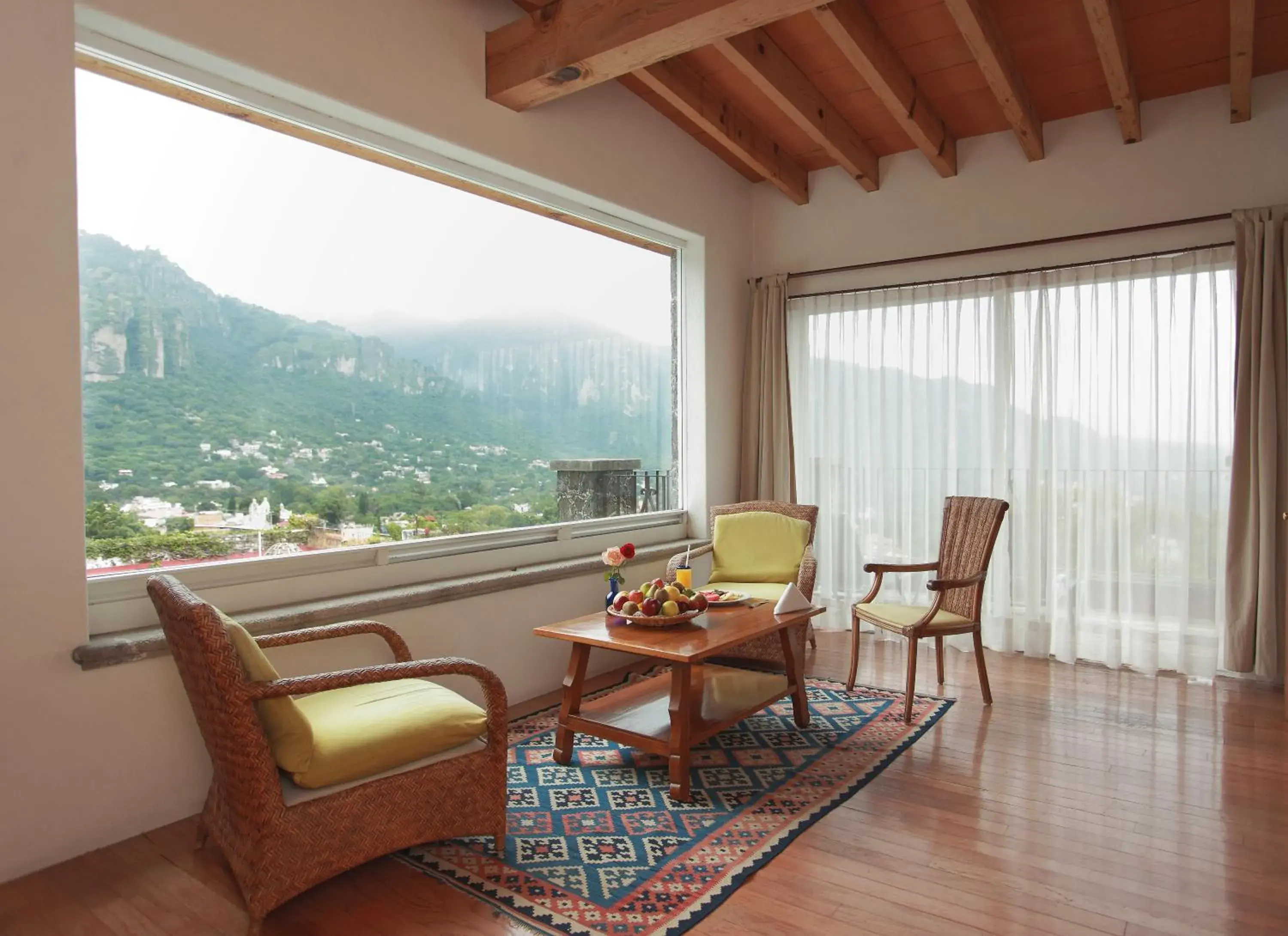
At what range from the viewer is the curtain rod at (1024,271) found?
4.38 m

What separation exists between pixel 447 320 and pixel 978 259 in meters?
3.15

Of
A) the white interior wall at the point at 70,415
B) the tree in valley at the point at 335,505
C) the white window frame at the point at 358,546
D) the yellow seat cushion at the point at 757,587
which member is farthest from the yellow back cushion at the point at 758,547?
the tree in valley at the point at 335,505

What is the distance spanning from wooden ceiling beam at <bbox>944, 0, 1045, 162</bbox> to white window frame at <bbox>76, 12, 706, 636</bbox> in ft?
6.19

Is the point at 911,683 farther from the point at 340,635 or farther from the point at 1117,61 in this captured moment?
the point at 1117,61

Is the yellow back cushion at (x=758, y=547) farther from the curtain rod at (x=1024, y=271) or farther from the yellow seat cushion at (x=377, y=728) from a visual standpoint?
the yellow seat cushion at (x=377, y=728)

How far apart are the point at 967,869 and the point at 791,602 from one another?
53.1 inches

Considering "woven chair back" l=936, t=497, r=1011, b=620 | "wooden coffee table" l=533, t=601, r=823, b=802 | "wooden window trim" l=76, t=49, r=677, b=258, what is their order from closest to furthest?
1. "wooden window trim" l=76, t=49, r=677, b=258
2. "wooden coffee table" l=533, t=601, r=823, b=802
3. "woven chair back" l=936, t=497, r=1011, b=620

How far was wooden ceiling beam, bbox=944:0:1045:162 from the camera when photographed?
360 centimetres

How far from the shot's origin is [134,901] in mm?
2229

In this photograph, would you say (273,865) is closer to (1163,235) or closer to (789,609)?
(789,609)

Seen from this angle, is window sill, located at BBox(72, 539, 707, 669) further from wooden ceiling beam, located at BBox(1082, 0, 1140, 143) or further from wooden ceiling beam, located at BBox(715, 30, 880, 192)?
wooden ceiling beam, located at BBox(1082, 0, 1140, 143)

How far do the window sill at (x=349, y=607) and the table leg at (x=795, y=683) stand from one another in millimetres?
1181

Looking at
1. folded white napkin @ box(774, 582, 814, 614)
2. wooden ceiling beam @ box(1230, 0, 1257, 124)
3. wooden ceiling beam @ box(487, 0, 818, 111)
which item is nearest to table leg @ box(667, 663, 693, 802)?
folded white napkin @ box(774, 582, 814, 614)

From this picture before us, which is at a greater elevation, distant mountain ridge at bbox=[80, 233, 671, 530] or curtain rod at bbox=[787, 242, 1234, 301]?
curtain rod at bbox=[787, 242, 1234, 301]
